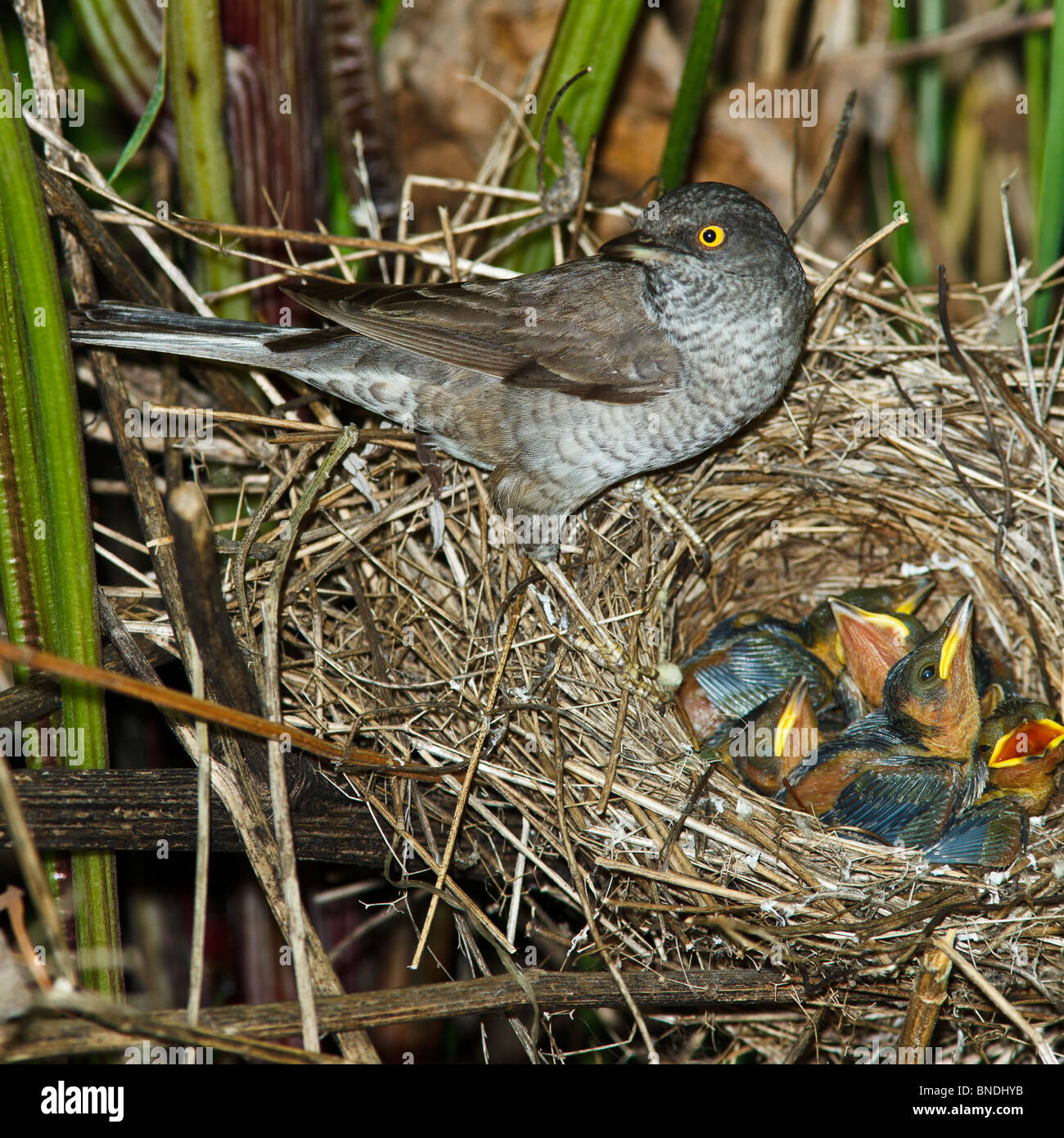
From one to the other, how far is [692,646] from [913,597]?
2.22ft

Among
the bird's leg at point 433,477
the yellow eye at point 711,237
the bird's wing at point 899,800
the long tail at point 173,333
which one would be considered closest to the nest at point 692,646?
the bird's leg at point 433,477

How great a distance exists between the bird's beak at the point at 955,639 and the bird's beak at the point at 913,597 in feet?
1.15

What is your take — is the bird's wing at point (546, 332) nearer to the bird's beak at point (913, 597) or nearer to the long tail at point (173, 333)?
the long tail at point (173, 333)

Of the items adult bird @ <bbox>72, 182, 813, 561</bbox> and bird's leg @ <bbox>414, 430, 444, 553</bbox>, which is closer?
adult bird @ <bbox>72, 182, 813, 561</bbox>

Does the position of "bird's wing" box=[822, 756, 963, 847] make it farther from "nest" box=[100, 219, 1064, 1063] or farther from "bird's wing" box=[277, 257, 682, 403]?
"bird's wing" box=[277, 257, 682, 403]

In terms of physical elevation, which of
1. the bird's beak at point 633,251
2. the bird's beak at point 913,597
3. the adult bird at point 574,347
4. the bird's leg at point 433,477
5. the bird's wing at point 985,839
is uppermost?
the bird's beak at point 633,251

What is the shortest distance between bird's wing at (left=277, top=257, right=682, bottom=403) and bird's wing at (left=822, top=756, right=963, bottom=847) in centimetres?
112

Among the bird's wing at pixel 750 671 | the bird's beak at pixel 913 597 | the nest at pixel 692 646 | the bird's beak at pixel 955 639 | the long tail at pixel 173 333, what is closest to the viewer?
the nest at pixel 692 646

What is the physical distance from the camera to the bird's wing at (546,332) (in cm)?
239

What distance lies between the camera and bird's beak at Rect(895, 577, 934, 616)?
2771 millimetres

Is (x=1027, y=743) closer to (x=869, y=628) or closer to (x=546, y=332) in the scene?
(x=869, y=628)

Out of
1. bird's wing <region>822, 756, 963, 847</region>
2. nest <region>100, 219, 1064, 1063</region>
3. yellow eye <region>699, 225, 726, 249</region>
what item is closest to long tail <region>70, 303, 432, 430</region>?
nest <region>100, 219, 1064, 1063</region>

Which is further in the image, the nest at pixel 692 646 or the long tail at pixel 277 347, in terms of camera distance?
the long tail at pixel 277 347

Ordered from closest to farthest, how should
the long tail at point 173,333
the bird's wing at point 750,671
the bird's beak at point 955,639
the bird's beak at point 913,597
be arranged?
the long tail at point 173,333 → the bird's beak at point 955,639 → the bird's wing at point 750,671 → the bird's beak at point 913,597
